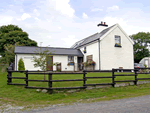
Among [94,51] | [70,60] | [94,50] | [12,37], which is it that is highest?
[12,37]

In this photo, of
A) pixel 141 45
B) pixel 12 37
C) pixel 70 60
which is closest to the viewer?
pixel 70 60

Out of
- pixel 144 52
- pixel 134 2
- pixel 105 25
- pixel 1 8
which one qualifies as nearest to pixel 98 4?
pixel 134 2

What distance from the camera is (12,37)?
34906 millimetres

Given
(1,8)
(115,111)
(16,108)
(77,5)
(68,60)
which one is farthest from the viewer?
(68,60)

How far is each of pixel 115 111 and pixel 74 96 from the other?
2885 millimetres

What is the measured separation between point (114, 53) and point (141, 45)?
33811mm

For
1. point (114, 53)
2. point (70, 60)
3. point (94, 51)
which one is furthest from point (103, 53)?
point (70, 60)

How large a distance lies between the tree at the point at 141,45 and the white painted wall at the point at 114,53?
98.2 feet

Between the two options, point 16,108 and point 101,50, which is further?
point 101,50

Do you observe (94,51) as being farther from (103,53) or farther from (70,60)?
(70,60)

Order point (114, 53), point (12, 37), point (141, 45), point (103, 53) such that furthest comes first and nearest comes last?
point (141, 45)
point (12, 37)
point (114, 53)
point (103, 53)

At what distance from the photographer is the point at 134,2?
42.1 ft

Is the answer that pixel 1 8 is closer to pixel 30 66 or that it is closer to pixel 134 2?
pixel 30 66

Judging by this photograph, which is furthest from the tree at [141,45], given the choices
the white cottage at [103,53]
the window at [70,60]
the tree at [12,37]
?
the tree at [12,37]
